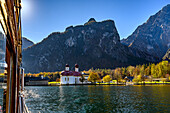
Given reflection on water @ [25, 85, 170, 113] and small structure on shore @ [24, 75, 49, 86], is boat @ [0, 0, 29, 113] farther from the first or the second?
small structure on shore @ [24, 75, 49, 86]

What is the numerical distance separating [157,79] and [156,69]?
9492mm

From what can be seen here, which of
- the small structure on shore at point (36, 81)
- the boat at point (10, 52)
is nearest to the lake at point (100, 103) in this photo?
the boat at point (10, 52)

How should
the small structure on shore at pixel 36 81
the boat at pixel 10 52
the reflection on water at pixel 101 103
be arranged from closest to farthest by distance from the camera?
the boat at pixel 10 52 → the reflection on water at pixel 101 103 → the small structure on shore at pixel 36 81

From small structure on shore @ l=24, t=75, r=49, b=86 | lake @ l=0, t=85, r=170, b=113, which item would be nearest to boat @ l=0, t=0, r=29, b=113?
lake @ l=0, t=85, r=170, b=113

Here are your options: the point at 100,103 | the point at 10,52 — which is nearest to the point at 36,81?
the point at 100,103

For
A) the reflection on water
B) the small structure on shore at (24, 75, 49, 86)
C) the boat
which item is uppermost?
the boat

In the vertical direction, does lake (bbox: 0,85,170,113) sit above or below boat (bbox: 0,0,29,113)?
below

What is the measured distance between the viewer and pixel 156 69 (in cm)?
14550

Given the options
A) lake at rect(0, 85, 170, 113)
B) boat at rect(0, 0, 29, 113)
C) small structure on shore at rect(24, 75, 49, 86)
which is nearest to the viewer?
boat at rect(0, 0, 29, 113)

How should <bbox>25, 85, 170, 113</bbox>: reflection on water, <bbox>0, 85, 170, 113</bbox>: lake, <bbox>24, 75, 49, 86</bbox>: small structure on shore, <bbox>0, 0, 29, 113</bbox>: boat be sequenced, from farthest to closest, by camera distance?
<bbox>24, 75, 49, 86</bbox>: small structure on shore
<bbox>25, 85, 170, 113</bbox>: reflection on water
<bbox>0, 85, 170, 113</bbox>: lake
<bbox>0, 0, 29, 113</bbox>: boat

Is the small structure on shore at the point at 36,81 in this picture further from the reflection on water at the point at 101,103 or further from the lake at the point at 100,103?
the reflection on water at the point at 101,103

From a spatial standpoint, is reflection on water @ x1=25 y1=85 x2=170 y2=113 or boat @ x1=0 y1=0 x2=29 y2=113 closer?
boat @ x1=0 y1=0 x2=29 y2=113

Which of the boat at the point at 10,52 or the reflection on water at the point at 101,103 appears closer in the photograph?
the boat at the point at 10,52

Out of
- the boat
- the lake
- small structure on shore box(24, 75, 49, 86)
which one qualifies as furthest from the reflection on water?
small structure on shore box(24, 75, 49, 86)
